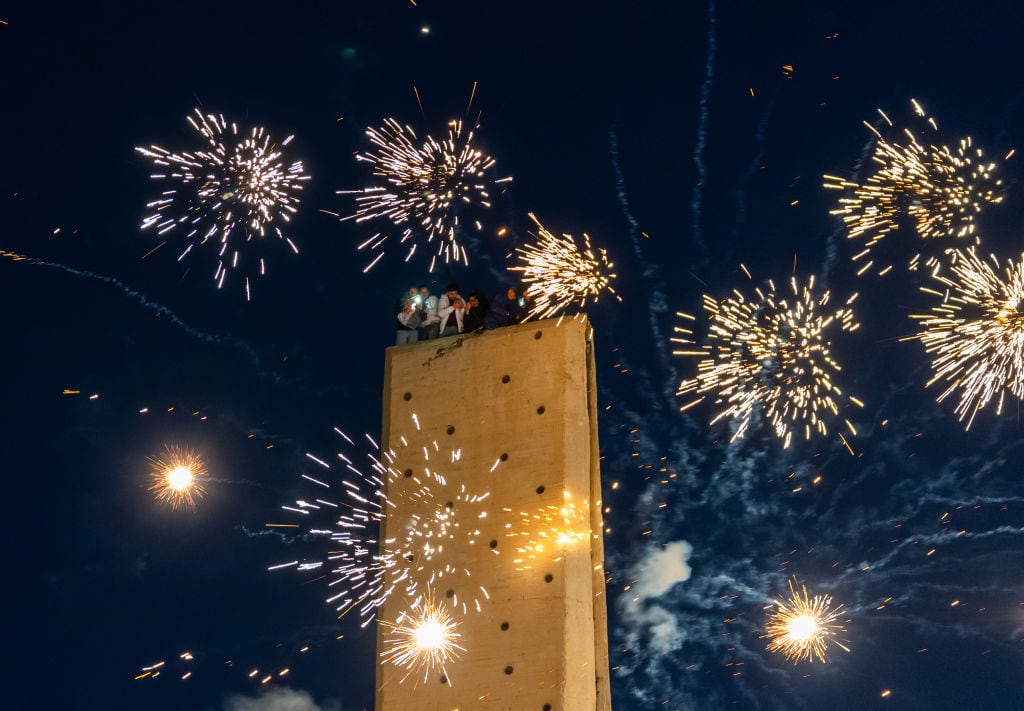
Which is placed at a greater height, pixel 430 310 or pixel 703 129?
pixel 703 129

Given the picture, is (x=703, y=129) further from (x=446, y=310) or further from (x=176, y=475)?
(x=176, y=475)

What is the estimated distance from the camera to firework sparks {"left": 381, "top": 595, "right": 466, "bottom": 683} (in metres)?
9.73

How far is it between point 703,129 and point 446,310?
6.11m

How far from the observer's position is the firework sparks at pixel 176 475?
14.6 m

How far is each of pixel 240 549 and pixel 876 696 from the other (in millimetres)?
10706

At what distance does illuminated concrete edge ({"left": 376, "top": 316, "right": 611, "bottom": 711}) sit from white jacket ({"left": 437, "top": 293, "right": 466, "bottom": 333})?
0.42 meters

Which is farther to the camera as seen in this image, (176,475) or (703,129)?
(703,129)

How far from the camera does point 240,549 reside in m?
14.9

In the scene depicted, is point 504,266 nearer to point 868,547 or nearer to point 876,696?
point 868,547

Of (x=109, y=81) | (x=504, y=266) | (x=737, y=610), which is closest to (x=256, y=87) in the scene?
(x=109, y=81)

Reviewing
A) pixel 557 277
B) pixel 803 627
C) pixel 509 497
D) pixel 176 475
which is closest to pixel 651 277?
pixel 557 277

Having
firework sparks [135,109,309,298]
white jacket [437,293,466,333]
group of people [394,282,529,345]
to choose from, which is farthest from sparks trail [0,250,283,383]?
white jacket [437,293,466,333]

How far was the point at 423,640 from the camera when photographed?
32.4 ft

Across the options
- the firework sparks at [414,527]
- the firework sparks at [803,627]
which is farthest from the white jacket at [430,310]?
the firework sparks at [803,627]
